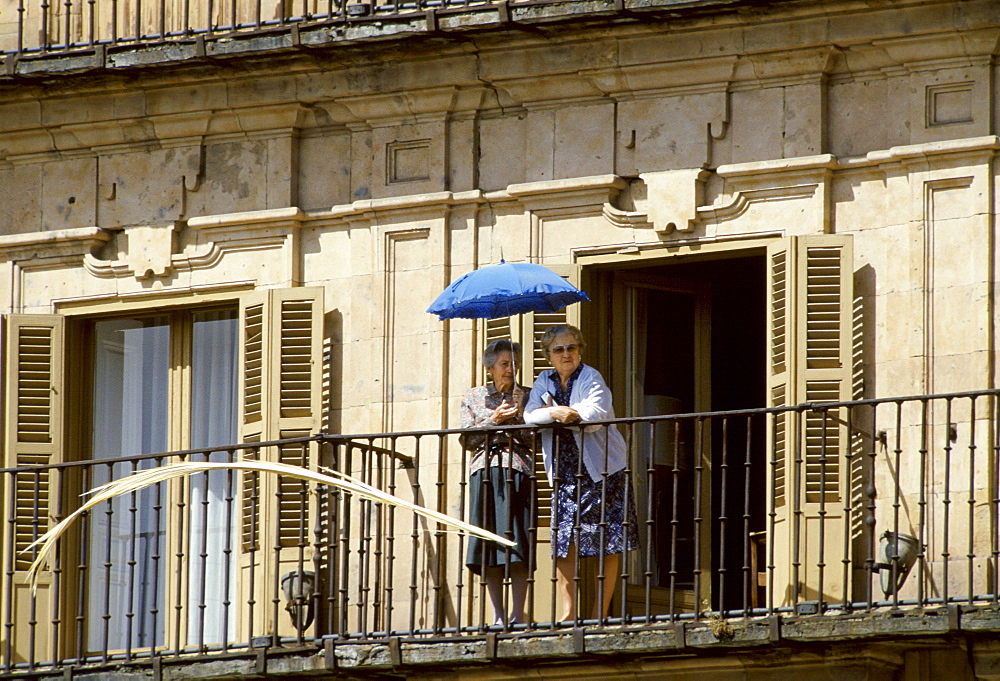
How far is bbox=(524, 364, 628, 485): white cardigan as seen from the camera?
45.0 feet

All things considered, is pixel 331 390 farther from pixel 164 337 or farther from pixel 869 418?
pixel 869 418

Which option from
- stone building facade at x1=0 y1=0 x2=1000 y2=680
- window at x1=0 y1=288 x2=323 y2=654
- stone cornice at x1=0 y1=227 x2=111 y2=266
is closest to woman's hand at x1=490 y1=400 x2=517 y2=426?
stone building facade at x1=0 y1=0 x2=1000 y2=680

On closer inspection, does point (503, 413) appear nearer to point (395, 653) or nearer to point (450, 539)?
point (450, 539)

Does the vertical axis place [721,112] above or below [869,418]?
above

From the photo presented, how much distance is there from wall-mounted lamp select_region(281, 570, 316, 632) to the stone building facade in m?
0.22

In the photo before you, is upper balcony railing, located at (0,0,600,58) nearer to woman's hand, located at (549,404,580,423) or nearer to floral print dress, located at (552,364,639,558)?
woman's hand, located at (549,404,580,423)

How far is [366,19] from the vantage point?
1493 centimetres

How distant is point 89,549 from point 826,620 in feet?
16.5

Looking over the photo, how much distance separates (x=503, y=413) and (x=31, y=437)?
3263mm

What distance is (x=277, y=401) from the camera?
1512cm

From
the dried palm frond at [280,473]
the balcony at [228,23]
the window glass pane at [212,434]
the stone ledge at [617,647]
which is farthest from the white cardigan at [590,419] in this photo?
the window glass pane at [212,434]

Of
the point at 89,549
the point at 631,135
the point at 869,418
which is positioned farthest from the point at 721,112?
the point at 89,549

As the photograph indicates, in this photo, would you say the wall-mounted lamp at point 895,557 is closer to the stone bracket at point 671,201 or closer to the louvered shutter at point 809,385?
the louvered shutter at point 809,385

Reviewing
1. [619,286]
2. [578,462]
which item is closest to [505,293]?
[578,462]
